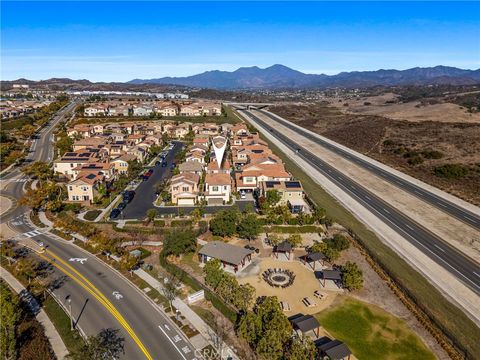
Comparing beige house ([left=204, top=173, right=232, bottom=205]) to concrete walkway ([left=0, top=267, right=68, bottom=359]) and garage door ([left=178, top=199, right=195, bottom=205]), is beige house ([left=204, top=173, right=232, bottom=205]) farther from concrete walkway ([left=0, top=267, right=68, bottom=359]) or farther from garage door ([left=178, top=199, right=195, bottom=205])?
concrete walkway ([left=0, top=267, right=68, bottom=359])

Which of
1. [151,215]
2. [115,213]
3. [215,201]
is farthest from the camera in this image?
[215,201]

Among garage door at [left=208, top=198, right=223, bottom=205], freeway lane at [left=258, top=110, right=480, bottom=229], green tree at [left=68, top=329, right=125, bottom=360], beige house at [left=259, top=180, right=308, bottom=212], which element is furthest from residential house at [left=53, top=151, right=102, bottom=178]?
freeway lane at [left=258, top=110, right=480, bottom=229]

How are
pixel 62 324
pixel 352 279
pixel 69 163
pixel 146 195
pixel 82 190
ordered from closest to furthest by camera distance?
pixel 62 324 < pixel 352 279 < pixel 82 190 < pixel 146 195 < pixel 69 163

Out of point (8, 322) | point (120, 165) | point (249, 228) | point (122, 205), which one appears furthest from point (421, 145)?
point (8, 322)

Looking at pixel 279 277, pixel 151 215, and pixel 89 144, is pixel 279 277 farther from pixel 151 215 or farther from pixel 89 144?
pixel 89 144

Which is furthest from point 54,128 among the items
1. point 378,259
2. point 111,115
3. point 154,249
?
point 378,259

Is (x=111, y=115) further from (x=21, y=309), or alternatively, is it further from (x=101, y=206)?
(x=21, y=309)

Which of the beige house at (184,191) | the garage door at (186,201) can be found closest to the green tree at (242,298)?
the garage door at (186,201)
